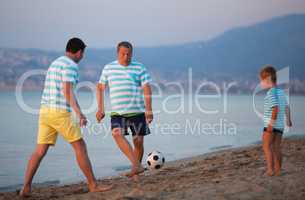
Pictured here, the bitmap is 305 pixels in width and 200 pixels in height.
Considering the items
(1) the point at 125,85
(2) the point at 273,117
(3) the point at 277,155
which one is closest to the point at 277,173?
(3) the point at 277,155

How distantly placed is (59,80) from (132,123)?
1368mm

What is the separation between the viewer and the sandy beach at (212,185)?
630 cm

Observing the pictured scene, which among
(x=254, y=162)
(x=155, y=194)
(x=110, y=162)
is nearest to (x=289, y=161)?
(x=254, y=162)

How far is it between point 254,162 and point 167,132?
9.70 metres

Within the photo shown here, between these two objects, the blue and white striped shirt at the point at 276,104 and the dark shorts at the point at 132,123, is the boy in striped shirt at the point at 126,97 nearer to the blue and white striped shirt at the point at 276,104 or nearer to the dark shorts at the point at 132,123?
the dark shorts at the point at 132,123

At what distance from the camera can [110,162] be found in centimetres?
1202

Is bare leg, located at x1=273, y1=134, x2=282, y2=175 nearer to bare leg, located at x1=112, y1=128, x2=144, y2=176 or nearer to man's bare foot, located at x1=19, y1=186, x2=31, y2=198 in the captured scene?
bare leg, located at x1=112, y1=128, x2=144, y2=176

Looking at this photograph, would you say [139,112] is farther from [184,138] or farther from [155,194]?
[184,138]

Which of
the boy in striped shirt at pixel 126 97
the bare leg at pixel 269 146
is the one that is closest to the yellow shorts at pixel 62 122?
the boy in striped shirt at pixel 126 97

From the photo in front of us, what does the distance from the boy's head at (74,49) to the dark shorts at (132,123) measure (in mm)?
1127

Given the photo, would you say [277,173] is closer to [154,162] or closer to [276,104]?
[276,104]

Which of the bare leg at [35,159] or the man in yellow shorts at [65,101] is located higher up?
the man in yellow shorts at [65,101]

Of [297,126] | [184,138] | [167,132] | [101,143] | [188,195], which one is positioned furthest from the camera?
[297,126]

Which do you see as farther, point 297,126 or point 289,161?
point 297,126
